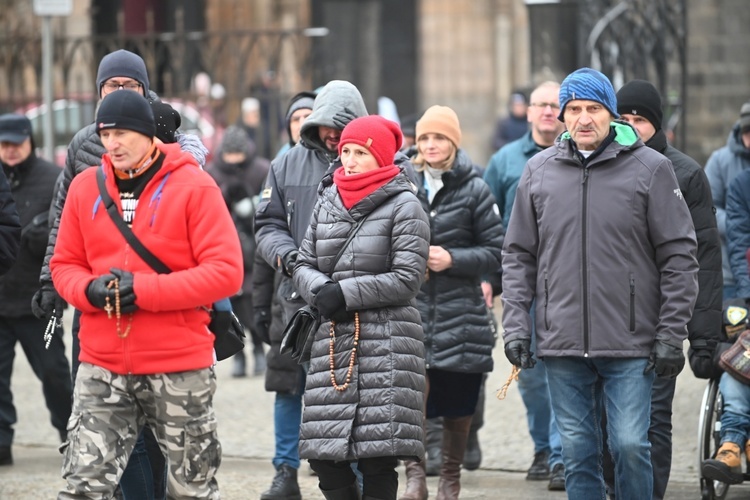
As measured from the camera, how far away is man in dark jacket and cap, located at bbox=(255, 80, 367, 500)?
7043mm

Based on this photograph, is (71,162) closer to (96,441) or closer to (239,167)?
(96,441)

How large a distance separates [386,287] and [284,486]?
6.34 ft

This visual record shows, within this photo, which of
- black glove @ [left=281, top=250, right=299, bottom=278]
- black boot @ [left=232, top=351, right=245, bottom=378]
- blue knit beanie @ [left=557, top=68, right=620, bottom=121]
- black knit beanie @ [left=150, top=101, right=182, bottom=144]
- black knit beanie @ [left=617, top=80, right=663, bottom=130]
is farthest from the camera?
black boot @ [left=232, top=351, right=245, bottom=378]

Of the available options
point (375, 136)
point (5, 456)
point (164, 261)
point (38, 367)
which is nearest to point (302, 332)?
point (375, 136)

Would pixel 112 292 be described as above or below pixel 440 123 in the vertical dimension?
below

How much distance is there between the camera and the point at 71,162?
270 inches

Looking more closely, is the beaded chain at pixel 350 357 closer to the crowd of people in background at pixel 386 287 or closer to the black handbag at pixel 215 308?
the crowd of people in background at pixel 386 287

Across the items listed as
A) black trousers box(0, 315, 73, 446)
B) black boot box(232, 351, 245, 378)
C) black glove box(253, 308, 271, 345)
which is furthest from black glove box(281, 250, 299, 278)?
black boot box(232, 351, 245, 378)

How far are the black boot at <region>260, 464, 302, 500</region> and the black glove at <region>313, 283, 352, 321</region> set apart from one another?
1783 mm

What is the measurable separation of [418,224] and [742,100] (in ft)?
42.5

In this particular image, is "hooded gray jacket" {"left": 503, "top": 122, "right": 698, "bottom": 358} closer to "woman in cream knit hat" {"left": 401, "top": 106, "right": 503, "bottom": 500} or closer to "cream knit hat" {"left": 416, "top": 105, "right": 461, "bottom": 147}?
"woman in cream knit hat" {"left": 401, "top": 106, "right": 503, "bottom": 500}

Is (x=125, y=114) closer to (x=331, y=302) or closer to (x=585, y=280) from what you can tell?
(x=331, y=302)

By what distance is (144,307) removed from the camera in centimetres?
546

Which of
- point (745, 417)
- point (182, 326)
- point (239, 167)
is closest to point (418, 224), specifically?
point (182, 326)
